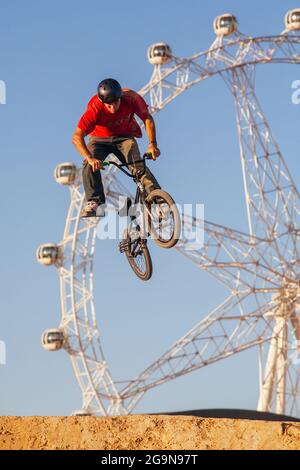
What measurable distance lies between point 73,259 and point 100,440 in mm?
36260

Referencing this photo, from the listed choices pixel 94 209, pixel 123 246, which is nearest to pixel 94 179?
pixel 94 209

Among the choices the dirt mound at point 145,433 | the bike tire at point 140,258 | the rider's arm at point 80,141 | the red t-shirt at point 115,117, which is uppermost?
the red t-shirt at point 115,117

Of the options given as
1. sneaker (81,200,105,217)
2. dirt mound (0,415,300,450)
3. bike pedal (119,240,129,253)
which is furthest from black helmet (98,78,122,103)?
dirt mound (0,415,300,450)

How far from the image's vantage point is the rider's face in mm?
19688

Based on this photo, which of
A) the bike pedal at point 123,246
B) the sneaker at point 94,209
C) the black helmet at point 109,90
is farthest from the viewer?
the bike pedal at point 123,246

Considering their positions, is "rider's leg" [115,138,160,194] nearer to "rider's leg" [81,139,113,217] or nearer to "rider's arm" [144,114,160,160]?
"rider's leg" [81,139,113,217]

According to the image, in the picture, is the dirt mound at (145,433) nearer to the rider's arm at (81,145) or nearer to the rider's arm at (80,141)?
the rider's arm at (81,145)

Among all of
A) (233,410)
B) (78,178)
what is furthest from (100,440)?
(78,178)

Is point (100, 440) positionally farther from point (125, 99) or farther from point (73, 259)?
point (73, 259)

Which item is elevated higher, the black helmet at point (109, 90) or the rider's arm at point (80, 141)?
the black helmet at point (109, 90)

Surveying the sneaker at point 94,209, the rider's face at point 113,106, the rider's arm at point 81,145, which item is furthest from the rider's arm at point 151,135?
the sneaker at point 94,209

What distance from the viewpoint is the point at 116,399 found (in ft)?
177

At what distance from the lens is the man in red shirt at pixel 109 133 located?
65.2 feet

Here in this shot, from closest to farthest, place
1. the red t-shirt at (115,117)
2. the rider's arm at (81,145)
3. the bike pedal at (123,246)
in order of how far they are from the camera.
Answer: the red t-shirt at (115,117) → the rider's arm at (81,145) → the bike pedal at (123,246)
